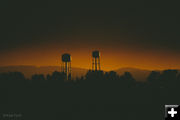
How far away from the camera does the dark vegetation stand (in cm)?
8700

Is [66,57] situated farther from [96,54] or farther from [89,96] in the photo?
[89,96]

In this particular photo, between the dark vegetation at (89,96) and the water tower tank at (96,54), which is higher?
the water tower tank at (96,54)

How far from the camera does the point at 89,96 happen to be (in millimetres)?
109062

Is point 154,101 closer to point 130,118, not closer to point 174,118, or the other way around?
point 130,118

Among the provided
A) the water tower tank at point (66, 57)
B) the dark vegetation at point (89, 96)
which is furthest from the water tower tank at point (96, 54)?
the dark vegetation at point (89, 96)

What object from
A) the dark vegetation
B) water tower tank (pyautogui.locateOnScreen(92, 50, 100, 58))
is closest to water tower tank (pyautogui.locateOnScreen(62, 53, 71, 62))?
water tower tank (pyautogui.locateOnScreen(92, 50, 100, 58))

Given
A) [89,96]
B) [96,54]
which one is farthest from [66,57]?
[89,96]

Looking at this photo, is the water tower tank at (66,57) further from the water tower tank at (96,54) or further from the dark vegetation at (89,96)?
the dark vegetation at (89,96)

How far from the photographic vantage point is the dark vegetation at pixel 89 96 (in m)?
87.0

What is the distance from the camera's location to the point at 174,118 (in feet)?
67.7

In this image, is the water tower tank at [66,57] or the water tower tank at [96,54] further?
the water tower tank at [96,54]

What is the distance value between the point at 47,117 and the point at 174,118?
2697 inches

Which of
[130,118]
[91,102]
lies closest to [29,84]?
[91,102]

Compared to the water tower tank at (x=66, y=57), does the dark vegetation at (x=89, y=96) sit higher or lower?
lower
